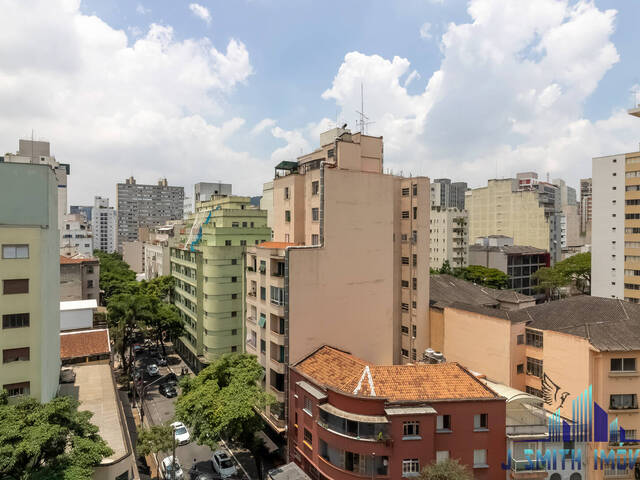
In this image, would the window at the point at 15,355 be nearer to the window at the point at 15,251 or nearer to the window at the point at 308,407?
the window at the point at 15,251

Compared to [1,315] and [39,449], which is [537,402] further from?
[1,315]

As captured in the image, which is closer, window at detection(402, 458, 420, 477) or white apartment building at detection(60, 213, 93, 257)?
window at detection(402, 458, 420, 477)

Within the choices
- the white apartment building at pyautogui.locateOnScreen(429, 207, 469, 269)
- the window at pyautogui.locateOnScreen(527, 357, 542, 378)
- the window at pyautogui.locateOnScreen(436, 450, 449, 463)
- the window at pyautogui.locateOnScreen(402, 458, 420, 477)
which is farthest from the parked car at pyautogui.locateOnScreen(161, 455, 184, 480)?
the white apartment building at pyautogui.locateOnScreen(429, 207, 469, 269)

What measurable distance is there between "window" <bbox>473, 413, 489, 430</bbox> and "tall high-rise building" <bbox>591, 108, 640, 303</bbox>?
57.5 metres

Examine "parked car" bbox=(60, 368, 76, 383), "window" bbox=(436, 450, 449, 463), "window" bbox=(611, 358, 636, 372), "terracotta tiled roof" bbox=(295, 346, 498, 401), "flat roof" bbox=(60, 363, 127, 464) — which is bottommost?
"window" bbox=(436, 450, 449, 463)

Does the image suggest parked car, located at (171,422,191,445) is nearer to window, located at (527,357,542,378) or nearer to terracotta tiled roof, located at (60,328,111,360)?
terracotta tiled roof, located at (60,328,111,360)

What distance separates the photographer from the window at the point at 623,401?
33875 millimetres

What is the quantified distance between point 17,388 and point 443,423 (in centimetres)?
3092

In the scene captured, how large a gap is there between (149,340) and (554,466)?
2723 inches

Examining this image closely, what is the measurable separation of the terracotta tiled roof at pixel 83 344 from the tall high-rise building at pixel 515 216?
11682 cm

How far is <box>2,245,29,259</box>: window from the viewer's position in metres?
29.4

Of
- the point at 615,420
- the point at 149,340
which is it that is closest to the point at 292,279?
the point at 615,420

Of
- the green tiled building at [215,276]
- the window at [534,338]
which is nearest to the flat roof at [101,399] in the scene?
the green tiled building at [215,276]

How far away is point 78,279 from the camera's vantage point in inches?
3140
